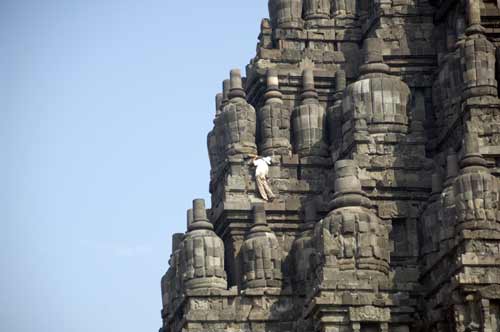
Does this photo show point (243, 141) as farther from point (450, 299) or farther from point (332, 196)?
point (450, 299)

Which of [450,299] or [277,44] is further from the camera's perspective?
[277,44]

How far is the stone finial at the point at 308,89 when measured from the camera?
9962 cm

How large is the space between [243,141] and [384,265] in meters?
9.27

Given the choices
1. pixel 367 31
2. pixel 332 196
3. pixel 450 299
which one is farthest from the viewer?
pixel 367 31

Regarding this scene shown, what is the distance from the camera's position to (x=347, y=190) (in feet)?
305

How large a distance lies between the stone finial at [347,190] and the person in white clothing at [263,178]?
4.59 metres

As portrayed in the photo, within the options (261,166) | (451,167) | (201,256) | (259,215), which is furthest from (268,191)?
(451,167)

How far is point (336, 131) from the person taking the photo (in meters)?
98.6

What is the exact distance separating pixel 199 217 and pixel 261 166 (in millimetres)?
3085

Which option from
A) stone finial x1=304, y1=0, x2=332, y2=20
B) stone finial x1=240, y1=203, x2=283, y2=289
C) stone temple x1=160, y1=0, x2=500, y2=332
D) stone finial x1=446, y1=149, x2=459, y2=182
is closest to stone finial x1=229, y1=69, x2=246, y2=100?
stone temple x1=160, y1=0, x2=500, y2=332

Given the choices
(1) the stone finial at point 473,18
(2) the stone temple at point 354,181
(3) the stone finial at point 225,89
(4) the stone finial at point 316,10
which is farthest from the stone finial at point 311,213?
(4) the stone finial at point 316,10

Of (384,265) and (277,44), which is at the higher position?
(277,44)

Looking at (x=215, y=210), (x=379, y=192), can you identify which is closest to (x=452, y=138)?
(x=379, y=192)

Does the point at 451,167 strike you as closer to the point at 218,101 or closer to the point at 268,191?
the point at 268,191
